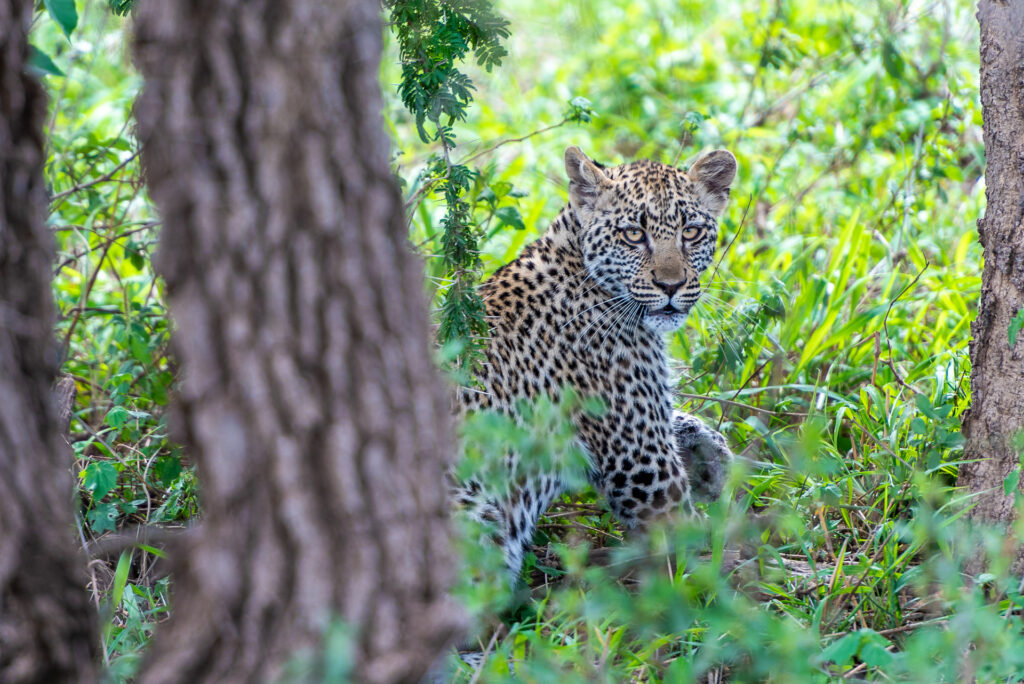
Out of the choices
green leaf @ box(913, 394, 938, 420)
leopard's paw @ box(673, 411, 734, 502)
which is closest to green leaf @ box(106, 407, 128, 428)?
leopard's paw @ box(673, 411, 734, 502)

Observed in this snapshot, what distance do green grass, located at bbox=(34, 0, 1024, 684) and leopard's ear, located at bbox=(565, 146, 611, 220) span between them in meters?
0.57

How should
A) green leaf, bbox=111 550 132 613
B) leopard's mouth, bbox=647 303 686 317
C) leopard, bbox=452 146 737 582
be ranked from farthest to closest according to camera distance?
1. leopard's mouth, bbox=647 303 686 317
2. leopard, bbox=452 146 737 582
3. green leaf, bbox=111 550 132 613

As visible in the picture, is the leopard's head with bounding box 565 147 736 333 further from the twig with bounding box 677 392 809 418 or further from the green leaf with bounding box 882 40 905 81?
the green leaf with bounding box 882 40 905 81

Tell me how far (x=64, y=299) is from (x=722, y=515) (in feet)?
14.8

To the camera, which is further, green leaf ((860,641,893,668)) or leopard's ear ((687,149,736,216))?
leopard's ear ((687,149,736,216))

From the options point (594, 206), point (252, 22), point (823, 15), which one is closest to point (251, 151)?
point (252, 22)

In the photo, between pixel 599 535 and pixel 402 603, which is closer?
pixel 402 603

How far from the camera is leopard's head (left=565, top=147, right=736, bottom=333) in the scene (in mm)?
4559

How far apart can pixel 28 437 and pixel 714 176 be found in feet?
11.1

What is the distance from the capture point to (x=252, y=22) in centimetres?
204

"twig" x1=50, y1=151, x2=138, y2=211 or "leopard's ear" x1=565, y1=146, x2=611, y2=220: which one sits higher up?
"twig" x1=50, y1=151, x2=138, y2=211

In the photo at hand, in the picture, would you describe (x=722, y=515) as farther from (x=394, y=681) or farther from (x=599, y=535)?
(x=599, y=535)

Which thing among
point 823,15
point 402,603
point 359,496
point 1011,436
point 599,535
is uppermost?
point 823,15

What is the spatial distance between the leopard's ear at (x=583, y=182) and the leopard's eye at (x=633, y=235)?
21 centimetres
